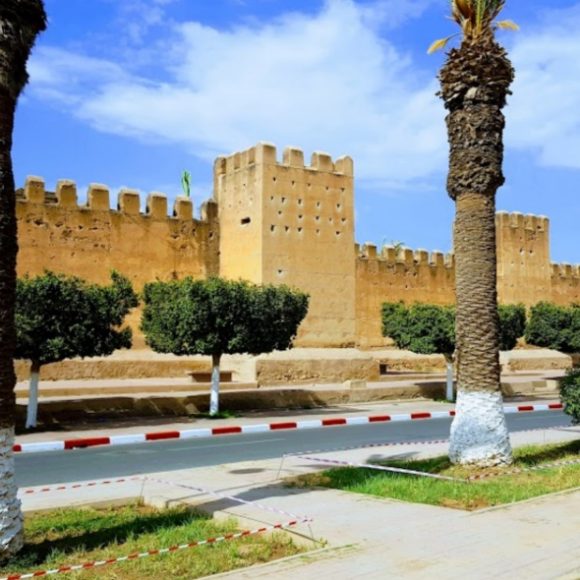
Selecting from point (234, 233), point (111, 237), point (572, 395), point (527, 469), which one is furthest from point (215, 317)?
point (527, 469)

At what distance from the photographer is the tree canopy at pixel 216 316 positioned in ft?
64.7

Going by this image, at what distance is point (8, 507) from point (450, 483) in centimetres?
504

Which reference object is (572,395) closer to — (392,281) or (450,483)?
(450,483)

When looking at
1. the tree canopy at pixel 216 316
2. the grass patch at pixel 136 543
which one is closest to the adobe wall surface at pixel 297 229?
the tree canopy at pixel 216 316

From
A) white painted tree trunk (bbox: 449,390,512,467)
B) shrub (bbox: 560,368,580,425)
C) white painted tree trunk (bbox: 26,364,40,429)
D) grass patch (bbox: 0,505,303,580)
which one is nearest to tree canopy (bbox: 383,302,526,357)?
white painted tree trunk (bbox: 26,364,40,429)

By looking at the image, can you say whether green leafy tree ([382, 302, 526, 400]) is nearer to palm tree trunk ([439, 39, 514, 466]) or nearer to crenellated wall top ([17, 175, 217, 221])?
crenellated wall top ([17, 175, 217, 221])

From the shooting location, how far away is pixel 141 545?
638cm

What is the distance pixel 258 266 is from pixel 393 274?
1091 centimetres

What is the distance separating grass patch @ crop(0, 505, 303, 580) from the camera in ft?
18.6

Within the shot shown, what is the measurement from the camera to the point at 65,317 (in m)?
17.1

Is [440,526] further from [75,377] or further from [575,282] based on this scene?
[575,282]

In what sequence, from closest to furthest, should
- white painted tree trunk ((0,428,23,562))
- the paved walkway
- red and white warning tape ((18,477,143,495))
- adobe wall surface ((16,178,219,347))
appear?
the paved walkway, white painted tree trunk ((0,428,23,562)), red and white warning tape ((18,477,143,495)), adobe wall surface ((16,178,219,347))

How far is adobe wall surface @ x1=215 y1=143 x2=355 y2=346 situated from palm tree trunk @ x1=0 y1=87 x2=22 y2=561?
20254mm

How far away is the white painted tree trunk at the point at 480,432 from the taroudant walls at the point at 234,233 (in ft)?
54.2
